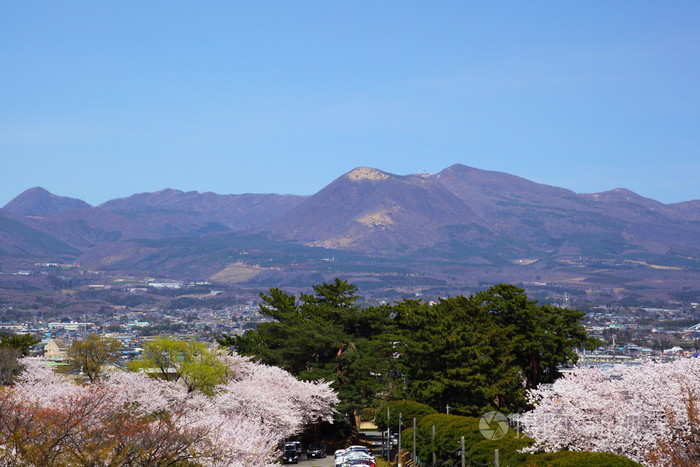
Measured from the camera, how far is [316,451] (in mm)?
67875

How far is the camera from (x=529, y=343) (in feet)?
227

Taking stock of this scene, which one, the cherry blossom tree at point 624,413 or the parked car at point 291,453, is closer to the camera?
the cherry blossom tree at point 624,413

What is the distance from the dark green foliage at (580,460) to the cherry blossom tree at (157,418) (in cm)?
1222

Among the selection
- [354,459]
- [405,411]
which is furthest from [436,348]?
[354,459]

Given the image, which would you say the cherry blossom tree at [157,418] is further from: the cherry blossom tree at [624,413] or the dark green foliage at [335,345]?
the cherry blossom tree at [624,413]

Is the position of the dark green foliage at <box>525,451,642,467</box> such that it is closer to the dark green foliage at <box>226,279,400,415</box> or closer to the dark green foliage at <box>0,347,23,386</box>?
the dark green foliage at <box>226,279,400,415</box>

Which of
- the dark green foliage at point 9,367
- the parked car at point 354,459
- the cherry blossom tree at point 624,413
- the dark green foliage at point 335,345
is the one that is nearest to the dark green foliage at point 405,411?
the parked car at point 354,459

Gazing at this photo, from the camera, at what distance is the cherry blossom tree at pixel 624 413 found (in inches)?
1527

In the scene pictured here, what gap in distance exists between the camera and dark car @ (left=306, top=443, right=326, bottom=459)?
2667 inches

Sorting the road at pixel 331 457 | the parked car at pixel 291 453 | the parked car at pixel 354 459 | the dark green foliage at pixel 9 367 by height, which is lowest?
the road at pixel 331 457

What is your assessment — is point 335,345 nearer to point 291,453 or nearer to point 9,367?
point 291,453

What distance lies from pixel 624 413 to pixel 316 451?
1225 inches
